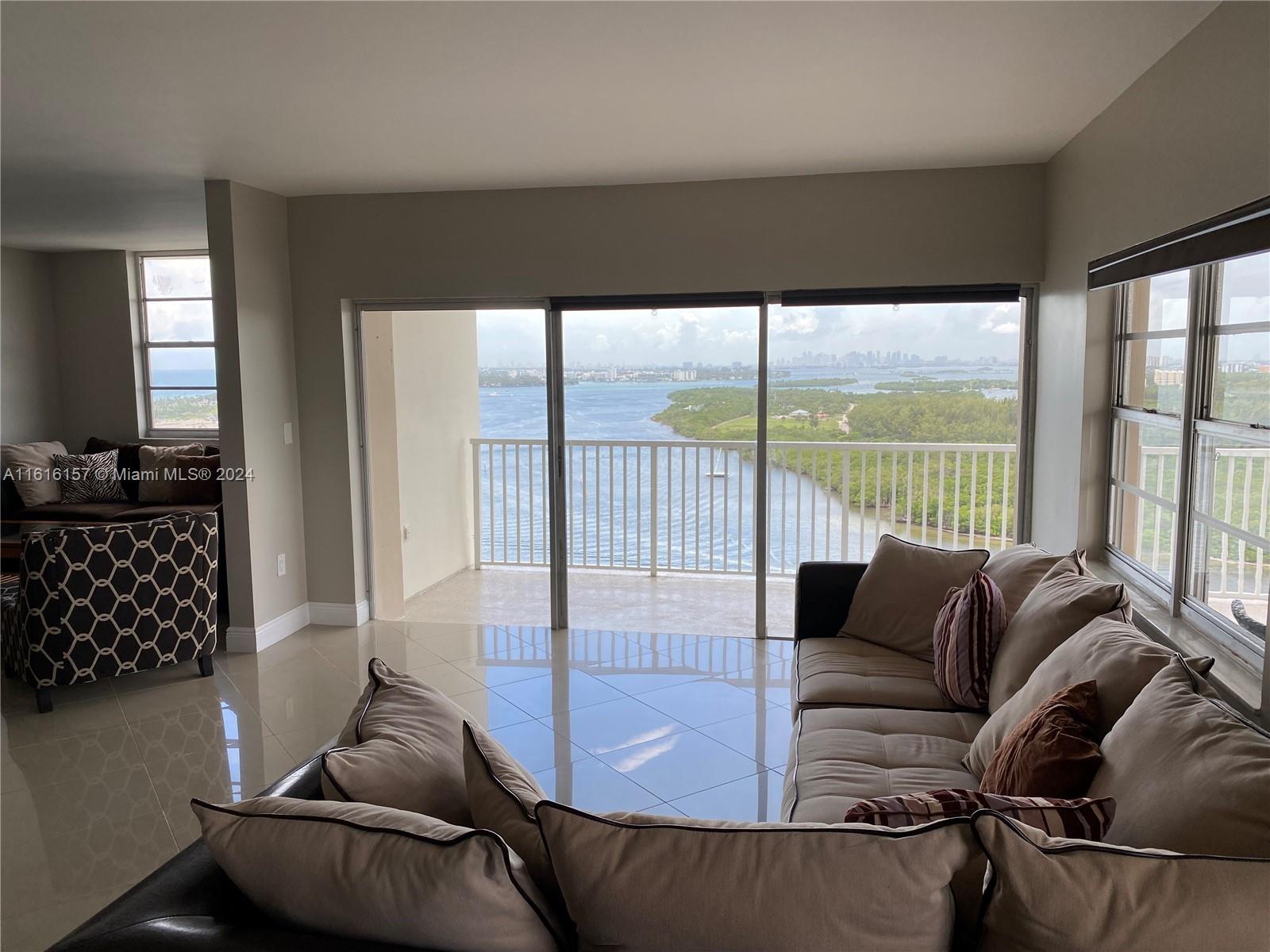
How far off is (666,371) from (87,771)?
3.30m

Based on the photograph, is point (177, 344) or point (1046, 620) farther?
point (177, 344)

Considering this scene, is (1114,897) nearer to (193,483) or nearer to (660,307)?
(660,307)

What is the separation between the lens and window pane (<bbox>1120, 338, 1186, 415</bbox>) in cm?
297

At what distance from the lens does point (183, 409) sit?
7.40 metres

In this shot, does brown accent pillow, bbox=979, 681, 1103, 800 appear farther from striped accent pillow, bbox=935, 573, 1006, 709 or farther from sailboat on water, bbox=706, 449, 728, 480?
sailboat on water, bbox=706, 449, 728, 480

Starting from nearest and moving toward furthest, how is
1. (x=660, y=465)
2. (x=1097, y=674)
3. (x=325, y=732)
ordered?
(x=1097, y=674) → (x=325, y=732) → (x=660, y=465)

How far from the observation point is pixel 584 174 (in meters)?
4.47

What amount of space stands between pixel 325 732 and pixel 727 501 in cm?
308

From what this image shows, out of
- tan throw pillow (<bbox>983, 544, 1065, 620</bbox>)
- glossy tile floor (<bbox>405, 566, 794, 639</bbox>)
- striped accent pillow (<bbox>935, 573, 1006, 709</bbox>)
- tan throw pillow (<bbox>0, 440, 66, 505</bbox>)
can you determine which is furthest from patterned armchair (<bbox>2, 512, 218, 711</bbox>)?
tan throw pillow (<bbox>983, 544, 1065, 620</bbox>)

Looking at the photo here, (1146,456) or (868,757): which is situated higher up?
(1146,456)

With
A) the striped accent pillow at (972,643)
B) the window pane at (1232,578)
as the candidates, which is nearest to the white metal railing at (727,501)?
the striped accent pillow at (972,643)

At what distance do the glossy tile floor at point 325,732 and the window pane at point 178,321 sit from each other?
3.39 meters

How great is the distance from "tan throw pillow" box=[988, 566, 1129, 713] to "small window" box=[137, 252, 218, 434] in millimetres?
6525

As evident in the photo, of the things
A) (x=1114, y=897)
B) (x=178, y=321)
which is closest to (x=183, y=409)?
(x=178, y=321)
